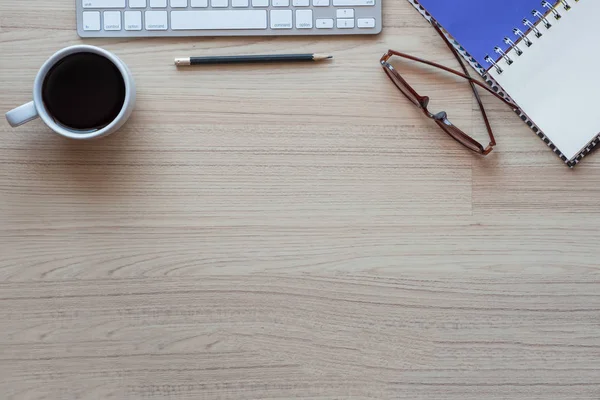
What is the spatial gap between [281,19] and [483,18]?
0.23 metres

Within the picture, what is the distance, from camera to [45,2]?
27.9 inches

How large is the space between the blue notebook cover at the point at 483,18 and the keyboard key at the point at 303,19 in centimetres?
13

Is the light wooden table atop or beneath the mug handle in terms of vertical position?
beneath

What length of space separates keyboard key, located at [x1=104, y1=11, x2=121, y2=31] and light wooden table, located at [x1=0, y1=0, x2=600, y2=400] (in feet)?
0.08

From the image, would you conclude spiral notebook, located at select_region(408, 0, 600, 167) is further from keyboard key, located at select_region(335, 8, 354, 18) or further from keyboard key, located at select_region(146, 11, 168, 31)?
keyboard key, located at select_region(146, 11, 168, 31)

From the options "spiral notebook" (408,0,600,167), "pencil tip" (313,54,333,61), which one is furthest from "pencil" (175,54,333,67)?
"spiral notebook" (408,0,600,167)

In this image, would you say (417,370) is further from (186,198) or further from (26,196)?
(26,196)

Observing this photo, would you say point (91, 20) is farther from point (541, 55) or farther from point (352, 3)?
point (541, 55)

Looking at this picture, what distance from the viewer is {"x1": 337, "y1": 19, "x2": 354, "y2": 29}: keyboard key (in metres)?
0.71

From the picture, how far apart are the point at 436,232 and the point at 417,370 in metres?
0.16

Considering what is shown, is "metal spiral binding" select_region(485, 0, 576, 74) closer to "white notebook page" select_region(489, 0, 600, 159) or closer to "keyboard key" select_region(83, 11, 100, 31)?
"white notebook page" select_region(489, 0, 600, 159)

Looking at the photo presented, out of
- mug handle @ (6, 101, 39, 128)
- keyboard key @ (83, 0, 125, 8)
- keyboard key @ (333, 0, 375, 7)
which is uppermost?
keyboard key @ (83, 0, 125, 8)

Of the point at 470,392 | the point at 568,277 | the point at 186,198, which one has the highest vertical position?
the point at 186,198

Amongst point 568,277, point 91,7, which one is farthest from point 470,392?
point 91,7
